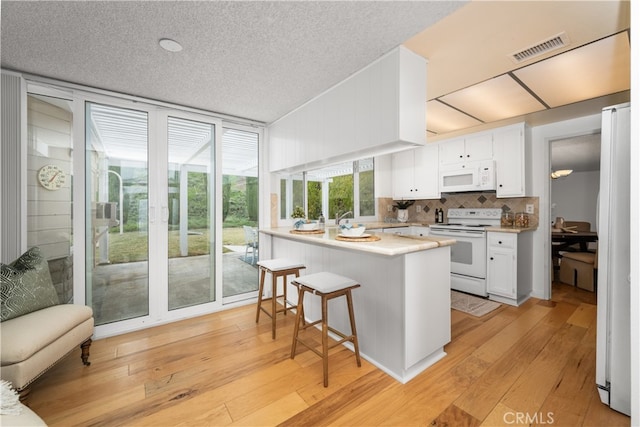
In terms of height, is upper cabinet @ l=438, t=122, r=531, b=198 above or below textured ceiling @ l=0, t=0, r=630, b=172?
below

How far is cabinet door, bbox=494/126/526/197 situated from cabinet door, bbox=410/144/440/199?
0.86 metres

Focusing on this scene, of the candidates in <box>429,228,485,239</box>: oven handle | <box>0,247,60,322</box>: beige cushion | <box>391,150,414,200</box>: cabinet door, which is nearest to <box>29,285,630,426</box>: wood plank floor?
<box>0,247,60,322</box>: beige cushion

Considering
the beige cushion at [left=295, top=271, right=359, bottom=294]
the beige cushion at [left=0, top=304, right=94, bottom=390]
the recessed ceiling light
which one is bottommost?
the beige cushion at [left=0, top=304, right=94, bottom=390]

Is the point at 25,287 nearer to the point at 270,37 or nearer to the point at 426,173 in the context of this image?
the point at 270,37

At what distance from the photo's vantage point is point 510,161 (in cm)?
350

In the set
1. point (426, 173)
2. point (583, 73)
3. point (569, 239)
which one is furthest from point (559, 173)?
point (583, 73)

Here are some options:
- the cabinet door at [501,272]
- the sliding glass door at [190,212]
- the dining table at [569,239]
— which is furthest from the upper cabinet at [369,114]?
the dining table at [569,239]

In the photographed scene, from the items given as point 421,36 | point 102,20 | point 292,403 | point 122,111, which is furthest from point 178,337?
point 421,36

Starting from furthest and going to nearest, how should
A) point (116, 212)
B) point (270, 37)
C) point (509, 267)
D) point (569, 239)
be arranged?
point (569, 239) < point (509, 267) < point (116, 212) < point (270, 37)

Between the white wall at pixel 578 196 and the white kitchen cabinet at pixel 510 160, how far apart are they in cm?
409

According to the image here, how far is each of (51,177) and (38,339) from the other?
155 centimetres

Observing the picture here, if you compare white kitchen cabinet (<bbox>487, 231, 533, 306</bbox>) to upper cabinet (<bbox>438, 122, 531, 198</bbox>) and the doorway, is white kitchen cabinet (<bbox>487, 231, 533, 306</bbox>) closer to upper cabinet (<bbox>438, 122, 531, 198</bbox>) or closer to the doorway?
upper cabinet (<bbox>438, 122, 531, 198</bbox>)

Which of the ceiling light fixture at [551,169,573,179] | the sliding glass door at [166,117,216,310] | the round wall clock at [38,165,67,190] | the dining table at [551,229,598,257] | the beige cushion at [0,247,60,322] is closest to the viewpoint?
the beige cushion at [0,247,60,322]

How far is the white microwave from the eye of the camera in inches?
143
